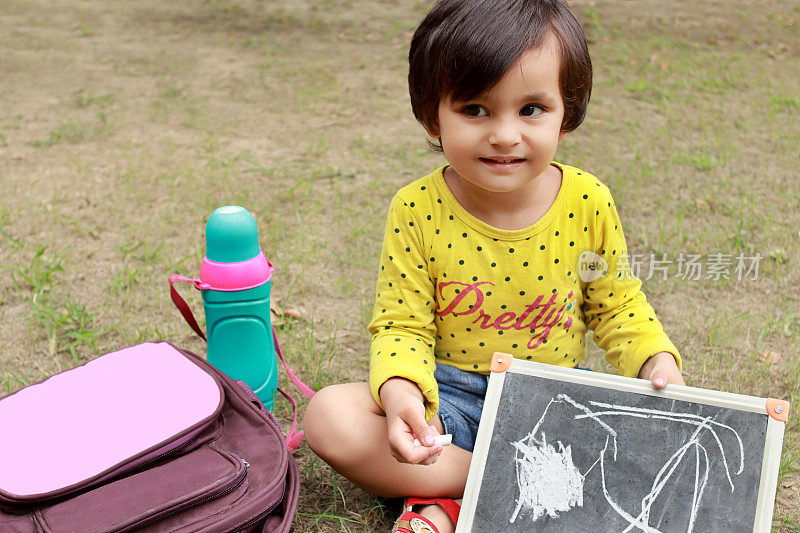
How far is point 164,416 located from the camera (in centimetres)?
168

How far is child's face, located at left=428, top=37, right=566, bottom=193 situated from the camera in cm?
153

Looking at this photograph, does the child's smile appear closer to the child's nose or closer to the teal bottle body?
the child's nose

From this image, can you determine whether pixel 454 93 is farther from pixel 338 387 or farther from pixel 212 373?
pixel 212 373

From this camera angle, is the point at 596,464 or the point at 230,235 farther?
the point at 230,235

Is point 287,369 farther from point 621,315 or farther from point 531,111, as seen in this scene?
point 531,111

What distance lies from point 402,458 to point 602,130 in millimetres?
A: 3225

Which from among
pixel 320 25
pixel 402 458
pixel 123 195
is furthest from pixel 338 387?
pixel 320 25

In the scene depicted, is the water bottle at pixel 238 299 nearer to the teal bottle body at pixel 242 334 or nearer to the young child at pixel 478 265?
the teal bottle body at pixel 242 334

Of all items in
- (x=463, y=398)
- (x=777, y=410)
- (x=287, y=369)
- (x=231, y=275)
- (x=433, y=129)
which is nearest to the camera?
(x=777, y=410)

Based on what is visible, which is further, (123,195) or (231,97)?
(231,97)

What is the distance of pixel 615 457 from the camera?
1.54 meters

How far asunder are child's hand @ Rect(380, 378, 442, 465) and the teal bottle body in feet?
1.73

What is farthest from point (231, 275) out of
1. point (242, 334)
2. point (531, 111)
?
point (531, 111)

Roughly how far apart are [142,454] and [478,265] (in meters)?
0.82
